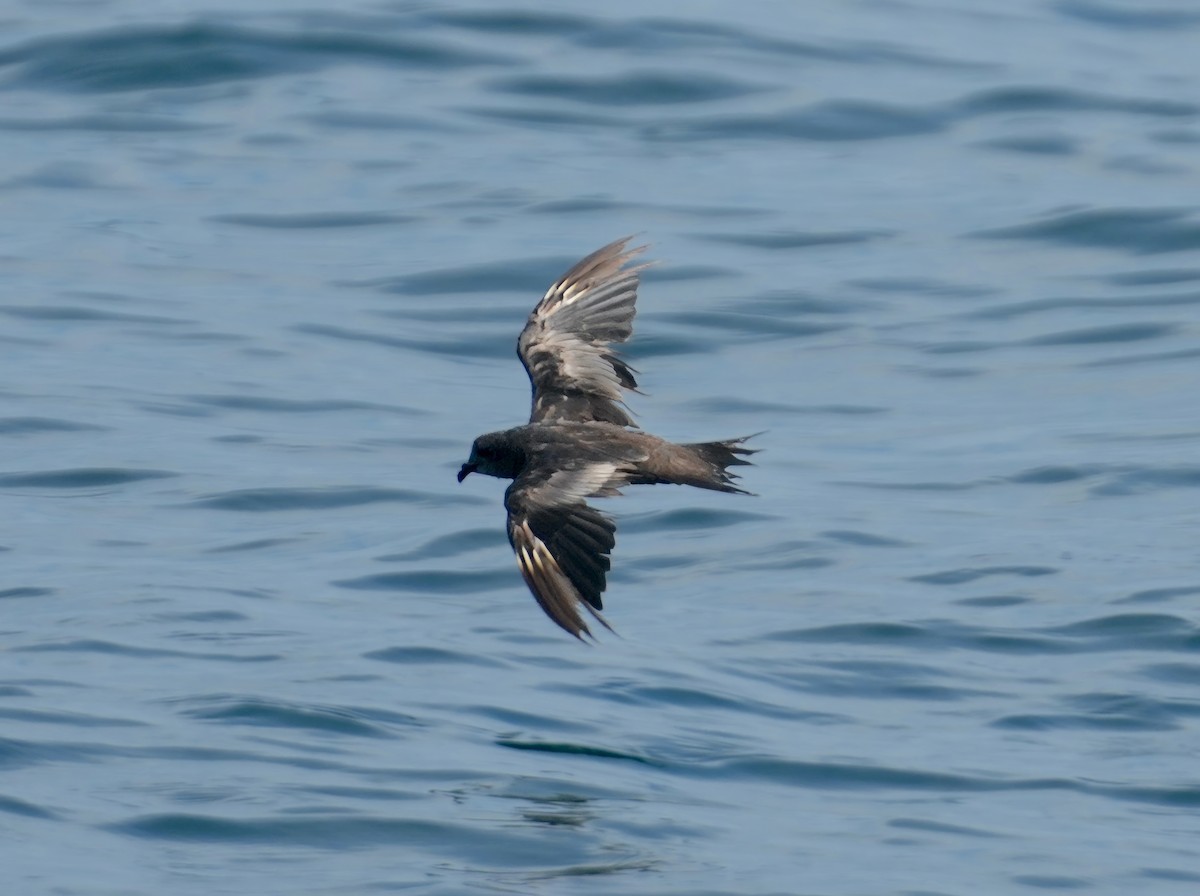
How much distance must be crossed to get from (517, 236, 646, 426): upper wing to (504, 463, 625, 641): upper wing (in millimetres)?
1549

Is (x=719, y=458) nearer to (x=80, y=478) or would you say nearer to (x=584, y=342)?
(x=584, y=342)

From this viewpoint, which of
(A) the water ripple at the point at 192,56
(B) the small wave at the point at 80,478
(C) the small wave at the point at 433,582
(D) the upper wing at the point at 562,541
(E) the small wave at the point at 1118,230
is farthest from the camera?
(A) the water ripple at the point at 192,56

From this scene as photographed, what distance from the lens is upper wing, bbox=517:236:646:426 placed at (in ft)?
34.1

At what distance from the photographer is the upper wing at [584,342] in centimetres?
1039

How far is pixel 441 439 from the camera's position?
14227 millimetres

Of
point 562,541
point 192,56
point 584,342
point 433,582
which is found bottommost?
point 433,582

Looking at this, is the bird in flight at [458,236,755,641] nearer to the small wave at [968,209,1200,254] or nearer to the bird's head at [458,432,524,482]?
the bird's head at [458,432,524,482]

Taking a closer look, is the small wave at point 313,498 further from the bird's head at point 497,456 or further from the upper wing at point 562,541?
the upper wing at point 562,541

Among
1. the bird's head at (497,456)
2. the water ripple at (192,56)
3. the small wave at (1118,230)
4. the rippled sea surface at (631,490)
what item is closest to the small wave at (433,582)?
the rippled sea surface at (631,490)

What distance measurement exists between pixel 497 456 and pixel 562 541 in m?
1.23

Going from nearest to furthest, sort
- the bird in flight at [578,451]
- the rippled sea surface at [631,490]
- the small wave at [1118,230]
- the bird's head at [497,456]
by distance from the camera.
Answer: the bird in flight at [578,451], the rippled sea surface at [631,490], the bird's head at [497,456], the small wave at [1118,230]

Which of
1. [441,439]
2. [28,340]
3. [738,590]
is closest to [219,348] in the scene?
[28,340]

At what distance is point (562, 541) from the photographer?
8391 mm

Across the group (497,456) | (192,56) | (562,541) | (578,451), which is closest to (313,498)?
(497,456)
